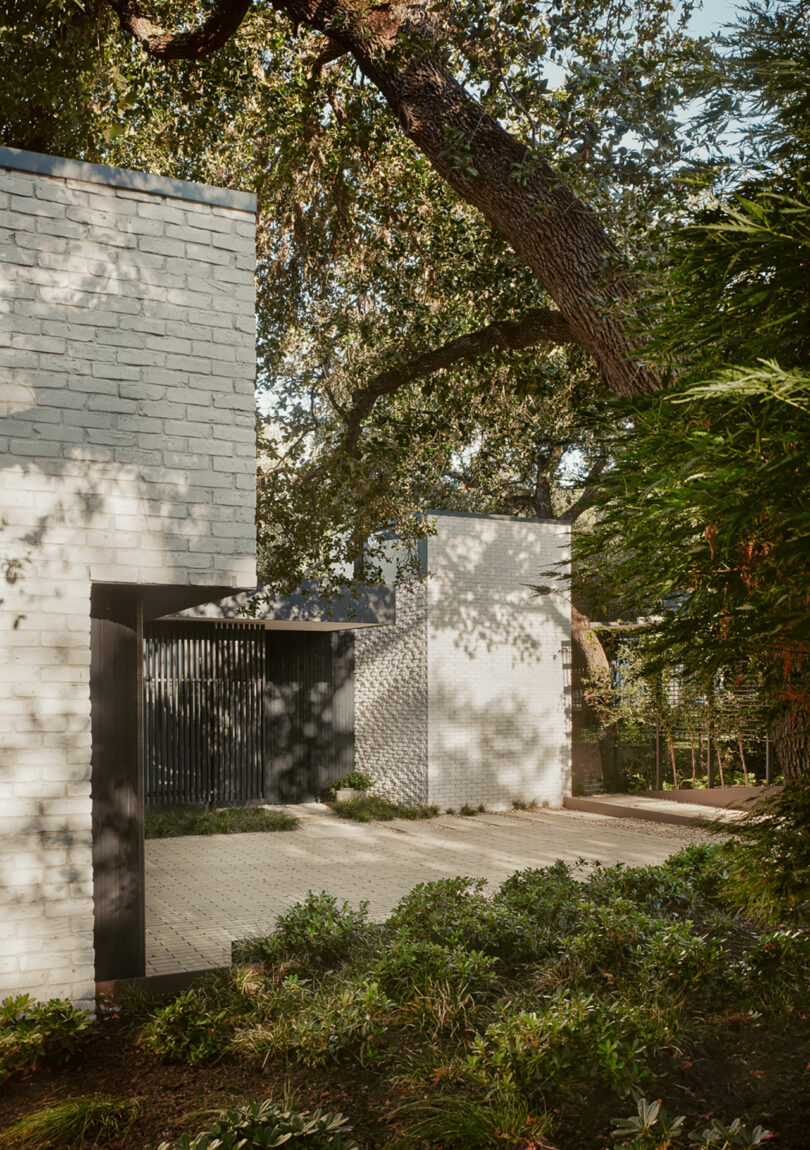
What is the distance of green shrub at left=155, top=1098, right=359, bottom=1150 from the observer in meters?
2.91

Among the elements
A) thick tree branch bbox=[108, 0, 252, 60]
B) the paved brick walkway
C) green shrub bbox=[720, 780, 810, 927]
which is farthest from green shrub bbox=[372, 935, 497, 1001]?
thick tree branch bbox=[108, 0, 252, 60]

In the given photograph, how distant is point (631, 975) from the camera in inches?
187

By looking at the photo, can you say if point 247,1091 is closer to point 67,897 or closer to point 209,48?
point 67,897

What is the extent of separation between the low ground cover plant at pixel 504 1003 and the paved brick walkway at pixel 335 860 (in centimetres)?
144

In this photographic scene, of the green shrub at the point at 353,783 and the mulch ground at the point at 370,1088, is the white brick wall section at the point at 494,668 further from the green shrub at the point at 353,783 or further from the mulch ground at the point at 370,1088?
the mulch ground at the point at 370,1088

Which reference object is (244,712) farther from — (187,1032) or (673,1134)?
(673,1134)

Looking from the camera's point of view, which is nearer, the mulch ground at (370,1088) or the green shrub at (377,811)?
the mulch ground at (370,1088)

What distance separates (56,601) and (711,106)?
3.67 metres

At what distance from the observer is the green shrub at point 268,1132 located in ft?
9.56

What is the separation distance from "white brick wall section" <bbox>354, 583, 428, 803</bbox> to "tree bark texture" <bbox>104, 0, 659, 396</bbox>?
890cm

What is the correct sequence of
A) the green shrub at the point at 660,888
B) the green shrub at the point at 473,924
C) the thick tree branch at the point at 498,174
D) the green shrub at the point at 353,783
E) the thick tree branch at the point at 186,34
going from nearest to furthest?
the green shrub at the point at 473,924, the thick tree branch at the point at 498,174, the green shrub at the point at 660,888, the thick tree branch at the point at 186,34, the green shrub at the point at 353,783

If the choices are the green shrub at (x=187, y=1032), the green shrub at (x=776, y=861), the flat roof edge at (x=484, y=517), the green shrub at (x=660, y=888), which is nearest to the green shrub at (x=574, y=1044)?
the green shrub at (x=187, y=1032)

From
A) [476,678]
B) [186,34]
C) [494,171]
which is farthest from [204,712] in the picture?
[494,171]

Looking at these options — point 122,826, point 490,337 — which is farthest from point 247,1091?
point 490,337
